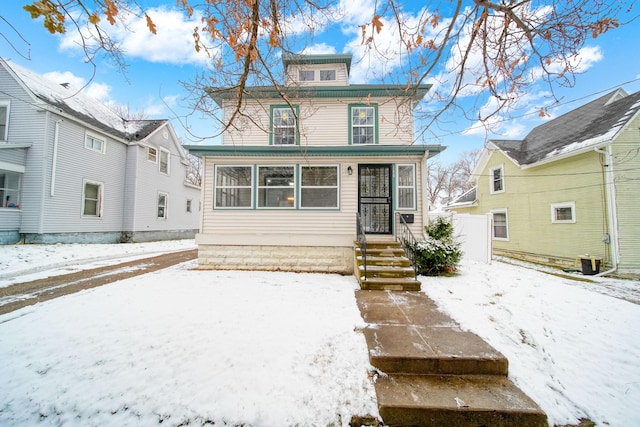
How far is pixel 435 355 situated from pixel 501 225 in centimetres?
1338

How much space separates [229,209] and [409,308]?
5747 mm

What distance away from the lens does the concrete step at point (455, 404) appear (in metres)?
2.08

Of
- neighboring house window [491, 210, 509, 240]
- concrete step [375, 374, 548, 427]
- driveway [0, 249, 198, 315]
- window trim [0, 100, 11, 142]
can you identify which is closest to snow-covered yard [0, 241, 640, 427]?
concrete step [375, 374, 548, 427]

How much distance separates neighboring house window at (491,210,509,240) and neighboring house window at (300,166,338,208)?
10530mm

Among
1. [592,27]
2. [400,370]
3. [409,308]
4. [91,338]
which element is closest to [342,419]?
[400,370]

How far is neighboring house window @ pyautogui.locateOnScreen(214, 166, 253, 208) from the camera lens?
7.63 m

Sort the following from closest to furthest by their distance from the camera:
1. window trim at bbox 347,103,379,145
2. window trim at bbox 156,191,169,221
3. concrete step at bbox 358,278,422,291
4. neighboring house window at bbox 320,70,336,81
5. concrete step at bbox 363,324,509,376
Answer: concrete step at bbox 363,324,509,376 → concrete step at bbox 358,278,422,291 → window trim at bbox 347,103,379,145 → neighboring house window at bbox 320,70,336,81 → window trim at bbox 156,191,169,221

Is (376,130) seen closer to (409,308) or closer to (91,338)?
(409,308)

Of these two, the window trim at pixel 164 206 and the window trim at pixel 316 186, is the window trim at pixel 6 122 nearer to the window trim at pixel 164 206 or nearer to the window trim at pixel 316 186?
the window trim at pixel 164 206

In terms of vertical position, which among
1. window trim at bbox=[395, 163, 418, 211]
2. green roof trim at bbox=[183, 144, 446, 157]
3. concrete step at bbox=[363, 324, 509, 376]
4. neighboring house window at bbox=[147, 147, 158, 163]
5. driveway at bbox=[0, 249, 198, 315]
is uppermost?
neighboring house window at bbox=[147, 147, 158, 163]

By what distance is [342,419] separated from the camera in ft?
6.83

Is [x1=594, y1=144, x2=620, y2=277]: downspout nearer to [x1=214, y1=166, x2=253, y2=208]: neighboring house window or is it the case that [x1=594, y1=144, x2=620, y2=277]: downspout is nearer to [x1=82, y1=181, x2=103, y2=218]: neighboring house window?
[x1=214, y1=166, x2=253, y2=208]: neighboring house window

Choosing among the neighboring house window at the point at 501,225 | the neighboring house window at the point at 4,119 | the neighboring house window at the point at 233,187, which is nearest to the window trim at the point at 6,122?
the neighboring house window at the point at 4,119

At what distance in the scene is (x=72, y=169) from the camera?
1060cm
